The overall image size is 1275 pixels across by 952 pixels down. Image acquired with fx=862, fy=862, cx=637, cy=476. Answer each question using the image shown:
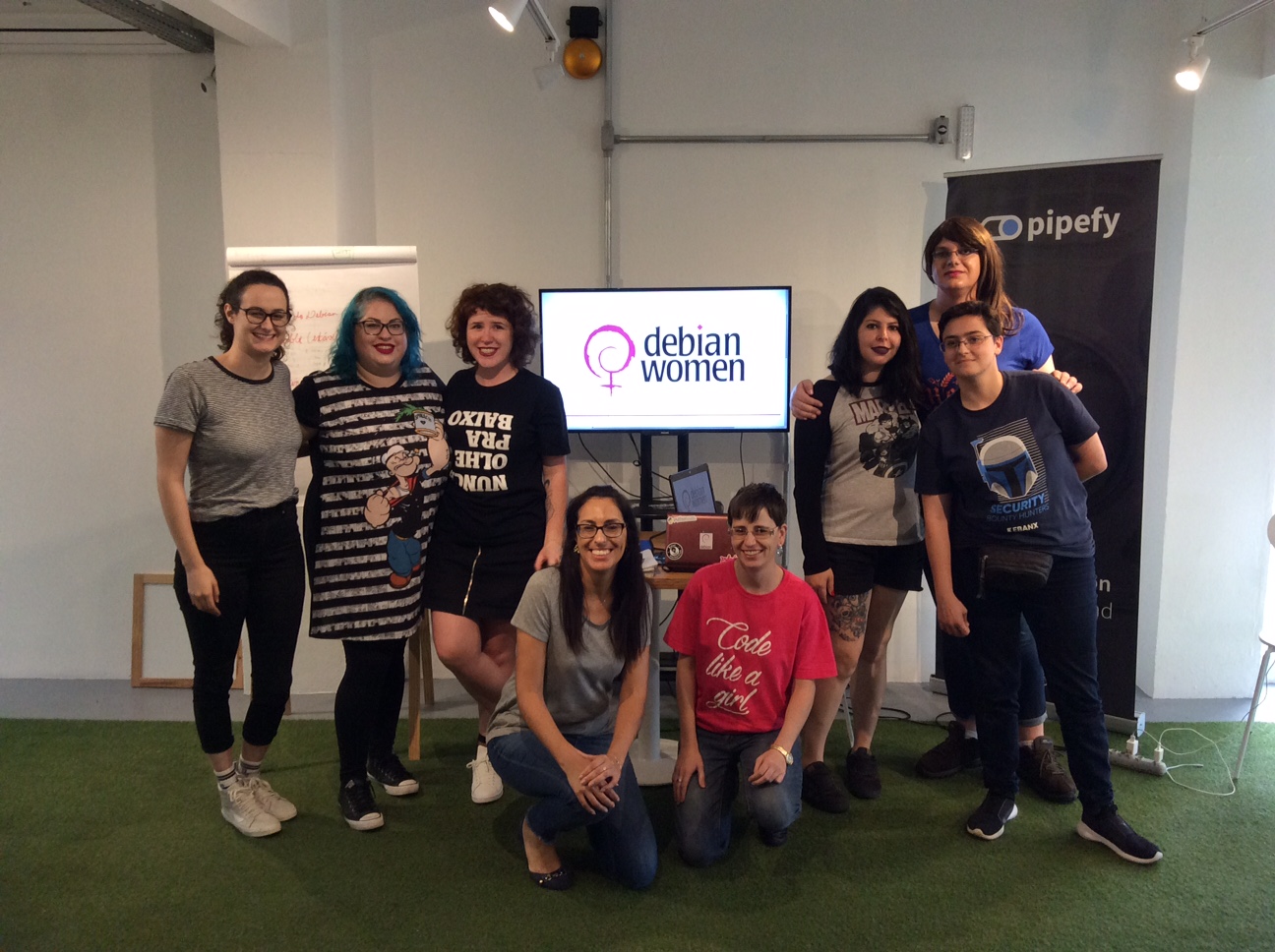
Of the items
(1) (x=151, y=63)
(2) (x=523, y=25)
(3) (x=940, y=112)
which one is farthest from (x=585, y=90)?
(1) (x=151, y=63)

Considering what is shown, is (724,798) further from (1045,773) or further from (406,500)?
(406,500)

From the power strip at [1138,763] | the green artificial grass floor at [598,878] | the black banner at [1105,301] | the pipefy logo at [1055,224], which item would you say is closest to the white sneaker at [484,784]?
the green artificial grass floor at [598,878]

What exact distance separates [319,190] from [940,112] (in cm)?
232

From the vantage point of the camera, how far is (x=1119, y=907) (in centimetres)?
194

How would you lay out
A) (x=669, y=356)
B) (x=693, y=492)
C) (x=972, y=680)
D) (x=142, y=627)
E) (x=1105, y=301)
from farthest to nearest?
(x=142, y=627)
(x=669, y=356)
(x=1105, y=301)
(x=693, y=492)
(x=972, y=680)

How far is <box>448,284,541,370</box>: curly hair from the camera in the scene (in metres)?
2.29

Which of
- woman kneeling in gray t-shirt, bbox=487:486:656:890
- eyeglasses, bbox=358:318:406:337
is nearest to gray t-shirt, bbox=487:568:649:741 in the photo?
woman kneeling in gray t-shirt, bbox=487:486:656:890

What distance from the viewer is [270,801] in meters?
2.37

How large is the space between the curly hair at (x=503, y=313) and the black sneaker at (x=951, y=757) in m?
1.70

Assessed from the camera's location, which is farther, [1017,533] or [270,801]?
[270,801]

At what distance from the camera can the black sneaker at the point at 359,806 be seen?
229cm

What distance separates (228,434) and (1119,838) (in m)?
2.38

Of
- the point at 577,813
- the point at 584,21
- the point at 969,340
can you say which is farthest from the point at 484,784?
the point at 584,21

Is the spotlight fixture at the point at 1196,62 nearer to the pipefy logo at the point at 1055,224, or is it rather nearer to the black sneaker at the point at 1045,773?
the pipefy logo at the point at 1055,224
